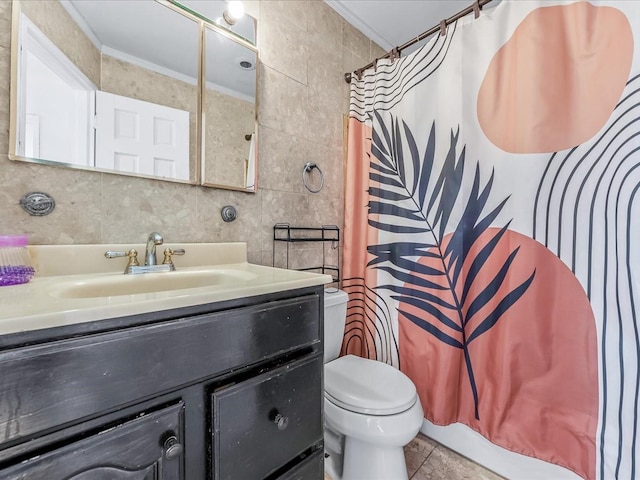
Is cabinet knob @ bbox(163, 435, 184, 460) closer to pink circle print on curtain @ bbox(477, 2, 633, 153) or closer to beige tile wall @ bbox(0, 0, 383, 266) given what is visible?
beige tile wall @ bbox(0, 0, 383, 266)

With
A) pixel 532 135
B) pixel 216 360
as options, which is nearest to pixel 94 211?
pixel 216 360

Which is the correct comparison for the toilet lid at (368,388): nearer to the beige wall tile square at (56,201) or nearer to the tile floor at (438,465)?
the tile floor at (438,465)

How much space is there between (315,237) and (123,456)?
122cm

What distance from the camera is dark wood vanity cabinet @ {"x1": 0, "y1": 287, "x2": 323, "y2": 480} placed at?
1.43ft

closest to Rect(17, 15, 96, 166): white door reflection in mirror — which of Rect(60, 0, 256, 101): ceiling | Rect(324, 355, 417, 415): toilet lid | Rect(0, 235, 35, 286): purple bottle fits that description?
Rect(60, 0, 256, 101): ceiling

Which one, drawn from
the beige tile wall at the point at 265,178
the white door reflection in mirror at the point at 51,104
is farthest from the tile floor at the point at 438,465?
the white door reflection in mirror at the point at 51,104

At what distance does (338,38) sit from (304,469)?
2065 millimetres

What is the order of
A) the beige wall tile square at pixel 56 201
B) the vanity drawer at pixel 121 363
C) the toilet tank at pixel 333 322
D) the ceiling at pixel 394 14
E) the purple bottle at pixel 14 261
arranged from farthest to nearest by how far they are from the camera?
1. the ceiling at pixel 394 14
2. the toilet tank at pixel 333 322
3. the beige wall tile square at pixel 56 201
4. the purple bottle at pixel 14 261
5. the vanity drawer at pixel 121 363

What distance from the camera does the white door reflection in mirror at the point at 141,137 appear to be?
96 centimetres

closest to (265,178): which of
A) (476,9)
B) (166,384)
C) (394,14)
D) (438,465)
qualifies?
(166,384)

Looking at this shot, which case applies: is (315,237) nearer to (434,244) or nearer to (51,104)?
(434,244)

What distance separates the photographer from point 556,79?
3.45 ft

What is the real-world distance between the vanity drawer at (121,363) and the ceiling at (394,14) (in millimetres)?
1822

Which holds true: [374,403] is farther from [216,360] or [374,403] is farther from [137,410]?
[137,410]
